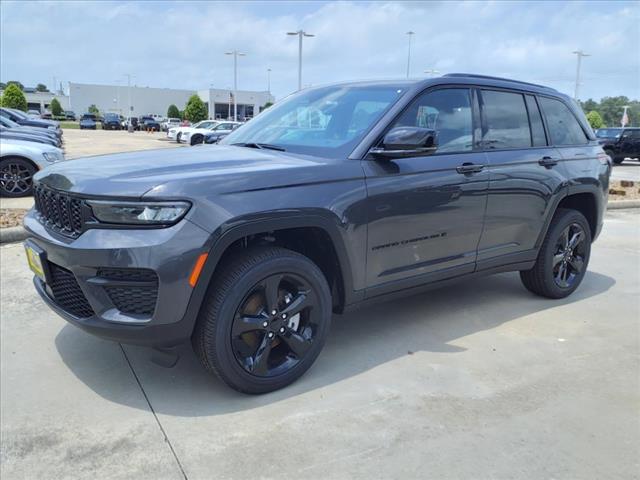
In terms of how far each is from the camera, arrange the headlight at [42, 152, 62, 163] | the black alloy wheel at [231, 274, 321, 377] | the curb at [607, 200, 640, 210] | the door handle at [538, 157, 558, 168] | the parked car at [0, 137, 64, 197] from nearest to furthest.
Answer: the black alloy wheel at [231, 274, 321, 377] → the door handle at [538, 157, 558, 168] → the parked car at [0, 137, 64, 197] → the headlight at [42, 152, 62, 163] → the curb at [607, 200, 640, 210]

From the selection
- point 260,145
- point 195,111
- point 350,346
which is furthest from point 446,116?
point 195,111

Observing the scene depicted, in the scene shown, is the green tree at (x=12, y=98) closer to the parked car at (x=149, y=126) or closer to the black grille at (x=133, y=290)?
the parked car at (x=149, y=126)

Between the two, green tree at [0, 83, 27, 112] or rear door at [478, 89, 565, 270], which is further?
green tree at [0, 83, 27, 112]

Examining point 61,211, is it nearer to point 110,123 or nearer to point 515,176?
point 515,176

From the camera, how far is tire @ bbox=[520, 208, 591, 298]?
15.3 feet

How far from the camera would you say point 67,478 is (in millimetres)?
2381

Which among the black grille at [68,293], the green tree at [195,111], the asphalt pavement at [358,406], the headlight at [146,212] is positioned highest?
the green tree at [195,111]

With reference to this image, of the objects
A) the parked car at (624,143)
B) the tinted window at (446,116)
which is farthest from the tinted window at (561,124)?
the parked car at (624,143)

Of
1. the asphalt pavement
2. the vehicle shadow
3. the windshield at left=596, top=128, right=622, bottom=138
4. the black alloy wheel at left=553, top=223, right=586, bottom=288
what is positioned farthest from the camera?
the windshield at left=596, top=128, right=622, bottom=138

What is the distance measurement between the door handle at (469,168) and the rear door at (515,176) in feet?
0.52

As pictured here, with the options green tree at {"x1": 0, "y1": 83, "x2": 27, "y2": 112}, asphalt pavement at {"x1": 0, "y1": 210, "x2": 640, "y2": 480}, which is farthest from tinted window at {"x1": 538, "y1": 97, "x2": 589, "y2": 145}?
green tree at {"x1": 0, "y1": 83, "x2": 27, "y2": 112}

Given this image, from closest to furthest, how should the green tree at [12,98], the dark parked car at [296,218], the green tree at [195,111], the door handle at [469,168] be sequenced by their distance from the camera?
the dark parked car at [296,218], the door handle at [469,168], the green tree at [12,98], the green tree at [195,111]

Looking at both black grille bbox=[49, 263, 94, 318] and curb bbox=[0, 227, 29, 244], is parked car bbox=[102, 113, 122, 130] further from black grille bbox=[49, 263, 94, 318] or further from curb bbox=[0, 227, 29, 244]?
black grille bbox=[49, 263, 94, 318]

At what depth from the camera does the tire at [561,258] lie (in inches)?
183
